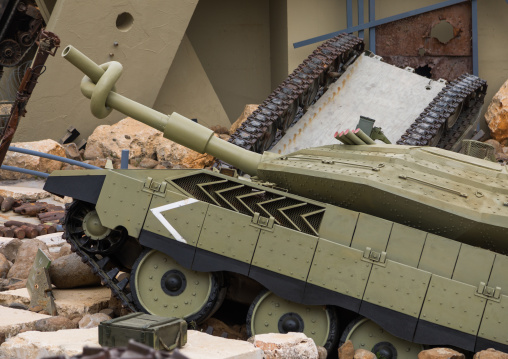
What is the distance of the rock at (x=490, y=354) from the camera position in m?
10.3

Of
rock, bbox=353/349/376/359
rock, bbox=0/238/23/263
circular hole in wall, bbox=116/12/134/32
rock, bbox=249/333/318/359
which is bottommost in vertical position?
rock, bbox=0/238/23/263

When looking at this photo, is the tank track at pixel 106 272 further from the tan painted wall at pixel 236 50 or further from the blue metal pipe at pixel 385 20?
the tan painted wall at pixel 236 50

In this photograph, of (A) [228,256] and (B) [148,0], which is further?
(B) [148,0]

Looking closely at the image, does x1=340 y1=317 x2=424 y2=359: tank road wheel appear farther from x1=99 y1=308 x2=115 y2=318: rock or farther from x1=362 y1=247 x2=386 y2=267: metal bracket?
x1=99 y1=308 x2=115 y2=318: rock

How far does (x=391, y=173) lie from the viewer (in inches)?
457

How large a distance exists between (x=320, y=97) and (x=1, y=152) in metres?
8.91

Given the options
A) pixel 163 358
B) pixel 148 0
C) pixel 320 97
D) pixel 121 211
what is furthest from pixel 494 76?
pixel 163 358

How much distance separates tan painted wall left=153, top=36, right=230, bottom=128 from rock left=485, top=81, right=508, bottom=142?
7.46 metres

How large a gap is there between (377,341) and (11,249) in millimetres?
6477

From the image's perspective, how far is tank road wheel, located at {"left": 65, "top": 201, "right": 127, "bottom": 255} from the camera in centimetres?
1170

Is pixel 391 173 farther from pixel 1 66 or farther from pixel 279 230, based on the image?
pixel 1 66

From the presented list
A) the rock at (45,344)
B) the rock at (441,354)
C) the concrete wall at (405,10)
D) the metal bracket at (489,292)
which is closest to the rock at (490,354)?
the rock at (441,354)

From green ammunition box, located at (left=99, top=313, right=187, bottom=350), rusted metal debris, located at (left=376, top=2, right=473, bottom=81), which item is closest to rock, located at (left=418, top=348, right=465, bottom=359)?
green ammunition box, located at (left=99, top=313, right=187, bottom=350)

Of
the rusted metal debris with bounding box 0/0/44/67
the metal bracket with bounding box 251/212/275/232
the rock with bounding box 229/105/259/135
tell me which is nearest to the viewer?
the metal bracket with bounding box 251/212/275/232
